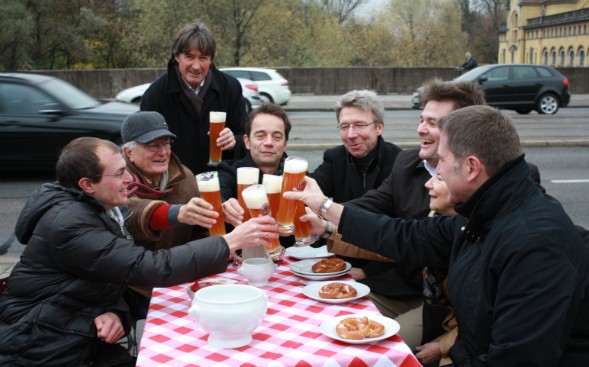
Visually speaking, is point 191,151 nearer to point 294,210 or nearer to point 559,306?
point 294,210

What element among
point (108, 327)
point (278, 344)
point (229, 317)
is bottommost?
point (108, 327)

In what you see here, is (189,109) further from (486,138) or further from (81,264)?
(486,138)

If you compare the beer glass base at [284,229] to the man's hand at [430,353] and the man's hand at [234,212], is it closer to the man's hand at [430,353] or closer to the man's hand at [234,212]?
the man's hand at [234,212]

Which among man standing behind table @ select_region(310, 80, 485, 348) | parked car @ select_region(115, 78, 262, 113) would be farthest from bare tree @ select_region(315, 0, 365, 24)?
man standing behind table @ select_region(310, 80, 485, 348)

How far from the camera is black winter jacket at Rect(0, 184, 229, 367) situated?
273cm

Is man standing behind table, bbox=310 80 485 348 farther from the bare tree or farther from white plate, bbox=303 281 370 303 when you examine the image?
the bare tree

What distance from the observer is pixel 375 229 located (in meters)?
3.22

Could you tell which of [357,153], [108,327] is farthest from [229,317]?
[357,153]

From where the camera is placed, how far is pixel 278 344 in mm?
2404

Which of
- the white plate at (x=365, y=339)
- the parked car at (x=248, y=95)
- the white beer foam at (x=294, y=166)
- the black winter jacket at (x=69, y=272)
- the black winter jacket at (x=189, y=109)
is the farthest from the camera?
the parked car at (x=248, y=95)

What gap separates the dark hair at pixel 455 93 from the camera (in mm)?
3532

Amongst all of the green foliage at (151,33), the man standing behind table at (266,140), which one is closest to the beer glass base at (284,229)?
the man standing behind table at (266,140)

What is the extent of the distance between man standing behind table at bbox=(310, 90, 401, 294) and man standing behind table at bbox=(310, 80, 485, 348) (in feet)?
1.20

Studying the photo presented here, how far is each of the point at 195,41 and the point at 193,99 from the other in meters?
0.43
